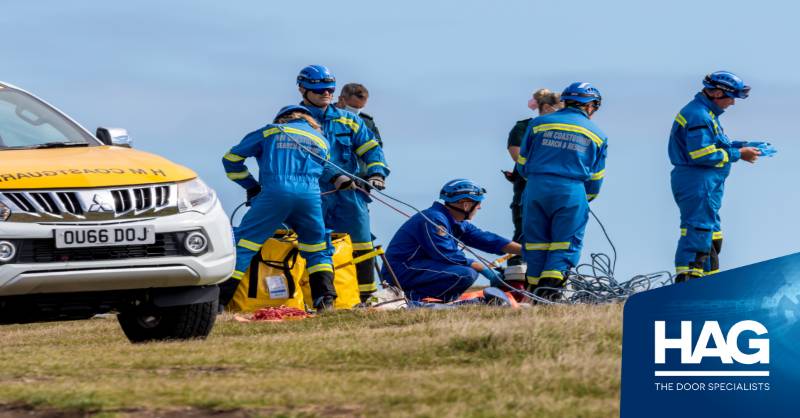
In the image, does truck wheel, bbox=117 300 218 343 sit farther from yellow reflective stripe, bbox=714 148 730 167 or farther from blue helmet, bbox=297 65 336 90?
yellow reflective stripe, bbox=714 148 730 167

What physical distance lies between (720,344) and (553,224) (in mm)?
5885

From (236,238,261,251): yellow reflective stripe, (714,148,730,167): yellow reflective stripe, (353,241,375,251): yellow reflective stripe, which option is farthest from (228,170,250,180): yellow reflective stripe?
(714,148,730,167): yellow reflective stripe

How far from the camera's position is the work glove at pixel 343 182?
1429 cm

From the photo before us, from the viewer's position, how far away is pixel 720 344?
780 centimetres

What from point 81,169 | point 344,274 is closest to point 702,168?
point 344,274

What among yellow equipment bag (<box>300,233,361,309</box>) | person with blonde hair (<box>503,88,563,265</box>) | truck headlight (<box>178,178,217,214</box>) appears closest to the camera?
truck headlight (<box>178,178,217,214</box>)

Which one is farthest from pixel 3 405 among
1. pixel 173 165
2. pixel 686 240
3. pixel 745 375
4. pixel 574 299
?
pixel 686 240

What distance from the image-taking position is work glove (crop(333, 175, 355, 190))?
14294 mm

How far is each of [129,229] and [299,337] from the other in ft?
5.12

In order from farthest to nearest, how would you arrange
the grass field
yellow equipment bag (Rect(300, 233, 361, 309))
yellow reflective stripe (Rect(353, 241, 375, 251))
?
1. yellow reflective stripe (Rect(353, 241, 375, 251))
2. yellow equipment bag (Rect(300, 233, 361, 309))
3. the grass field

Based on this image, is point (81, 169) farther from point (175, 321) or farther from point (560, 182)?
point (560, 182)

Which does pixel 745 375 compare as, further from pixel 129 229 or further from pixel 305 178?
pixel 305 178

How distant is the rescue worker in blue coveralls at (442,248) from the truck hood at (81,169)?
4.58m

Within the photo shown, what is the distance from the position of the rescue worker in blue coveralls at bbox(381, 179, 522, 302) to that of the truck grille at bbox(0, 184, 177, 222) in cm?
485
